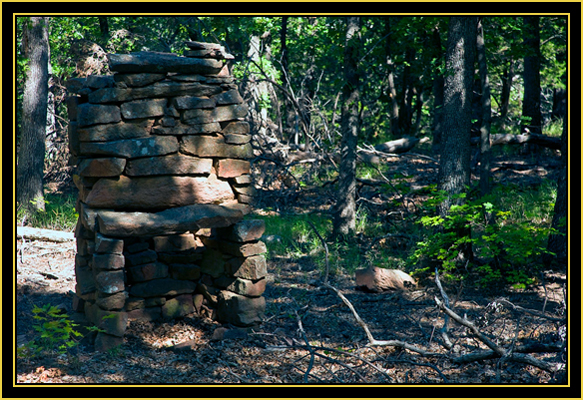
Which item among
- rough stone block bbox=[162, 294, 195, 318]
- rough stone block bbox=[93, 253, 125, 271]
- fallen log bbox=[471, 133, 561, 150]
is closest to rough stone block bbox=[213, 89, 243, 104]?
rough stone block bbox=[93, 253, 125, 271]

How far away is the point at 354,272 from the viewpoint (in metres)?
8.18

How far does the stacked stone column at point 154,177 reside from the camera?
5.13 m

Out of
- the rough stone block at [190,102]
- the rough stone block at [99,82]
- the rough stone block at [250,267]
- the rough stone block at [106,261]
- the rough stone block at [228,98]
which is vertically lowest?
the rough stone block at [250,267]

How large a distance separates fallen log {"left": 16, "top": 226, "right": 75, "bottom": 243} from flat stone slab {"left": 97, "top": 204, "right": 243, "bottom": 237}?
430cm

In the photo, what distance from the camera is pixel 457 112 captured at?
7.45m

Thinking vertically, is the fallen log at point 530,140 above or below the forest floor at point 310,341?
above

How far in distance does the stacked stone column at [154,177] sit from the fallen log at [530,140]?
8.49m

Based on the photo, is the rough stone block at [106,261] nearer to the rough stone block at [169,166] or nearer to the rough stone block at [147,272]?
the rough stone block at [169,166]

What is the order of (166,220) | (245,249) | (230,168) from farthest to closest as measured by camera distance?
(245,249) → (230,168) → (166,220)

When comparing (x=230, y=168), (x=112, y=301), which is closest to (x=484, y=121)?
(x=230, y=168)

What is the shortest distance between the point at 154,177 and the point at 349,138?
4731 mm

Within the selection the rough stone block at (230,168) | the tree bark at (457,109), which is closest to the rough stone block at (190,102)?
the rough stone block at (230,168)

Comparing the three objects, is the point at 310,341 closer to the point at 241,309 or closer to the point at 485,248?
the point at 241,309

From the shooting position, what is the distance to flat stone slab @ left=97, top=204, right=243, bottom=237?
504cm
